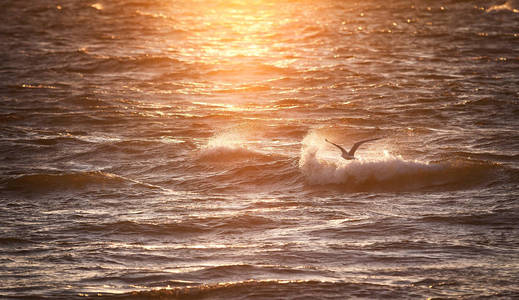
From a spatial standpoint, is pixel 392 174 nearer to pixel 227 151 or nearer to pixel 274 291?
pixel 227 151

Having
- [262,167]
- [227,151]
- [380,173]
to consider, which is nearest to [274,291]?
[380,173]

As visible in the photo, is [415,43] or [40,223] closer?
[40,223]

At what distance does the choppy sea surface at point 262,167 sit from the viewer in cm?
1134

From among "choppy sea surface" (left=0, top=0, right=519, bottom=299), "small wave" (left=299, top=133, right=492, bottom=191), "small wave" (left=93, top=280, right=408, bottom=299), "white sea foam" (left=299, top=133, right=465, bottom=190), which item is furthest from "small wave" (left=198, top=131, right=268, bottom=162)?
"small wave" (left=93, top=280, right=408, bottom=299)

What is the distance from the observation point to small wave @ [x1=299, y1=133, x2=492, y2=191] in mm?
17062

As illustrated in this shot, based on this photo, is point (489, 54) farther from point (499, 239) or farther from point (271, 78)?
point (499, 239)

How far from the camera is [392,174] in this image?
17672mm

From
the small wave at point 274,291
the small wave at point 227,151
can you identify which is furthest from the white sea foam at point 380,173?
the small wave at point 274,291

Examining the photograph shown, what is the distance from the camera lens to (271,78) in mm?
33406

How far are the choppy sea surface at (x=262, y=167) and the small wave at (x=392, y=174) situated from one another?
0.05 metres

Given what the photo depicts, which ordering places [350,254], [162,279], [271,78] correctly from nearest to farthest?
[162,279] → [350,254] → [271,78]

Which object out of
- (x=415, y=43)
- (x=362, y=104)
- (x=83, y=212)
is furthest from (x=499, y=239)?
(x=415, y=43)

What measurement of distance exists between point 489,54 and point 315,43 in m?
10.1

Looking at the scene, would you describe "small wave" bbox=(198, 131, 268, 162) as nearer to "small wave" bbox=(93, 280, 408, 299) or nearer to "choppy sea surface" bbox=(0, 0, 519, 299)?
"choppy sea surface" bbox=(0, 0, 519, 299)
